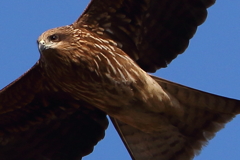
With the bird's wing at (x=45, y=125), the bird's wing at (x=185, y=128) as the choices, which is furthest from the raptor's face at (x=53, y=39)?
the bird's wing at (x=185, y=128)

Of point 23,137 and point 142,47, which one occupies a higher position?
point 142,47

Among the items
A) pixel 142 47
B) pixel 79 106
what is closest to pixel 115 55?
pixel 142 47

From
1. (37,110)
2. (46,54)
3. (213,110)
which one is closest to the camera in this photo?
(46,54)

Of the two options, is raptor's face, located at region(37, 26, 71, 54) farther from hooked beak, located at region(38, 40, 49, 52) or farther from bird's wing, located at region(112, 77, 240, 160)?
bird's wing, located at region(112, 77, 240, 160)

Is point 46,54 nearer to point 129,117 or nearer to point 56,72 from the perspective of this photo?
point 56,72

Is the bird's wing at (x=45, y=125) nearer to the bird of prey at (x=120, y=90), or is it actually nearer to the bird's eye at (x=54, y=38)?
the bird of prey at (x=120, y=90)

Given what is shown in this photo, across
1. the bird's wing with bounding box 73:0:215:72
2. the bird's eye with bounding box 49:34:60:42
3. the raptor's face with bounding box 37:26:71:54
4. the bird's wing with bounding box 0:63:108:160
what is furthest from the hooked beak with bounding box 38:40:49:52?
the bird's wing with bounding box 0:63:108:160
